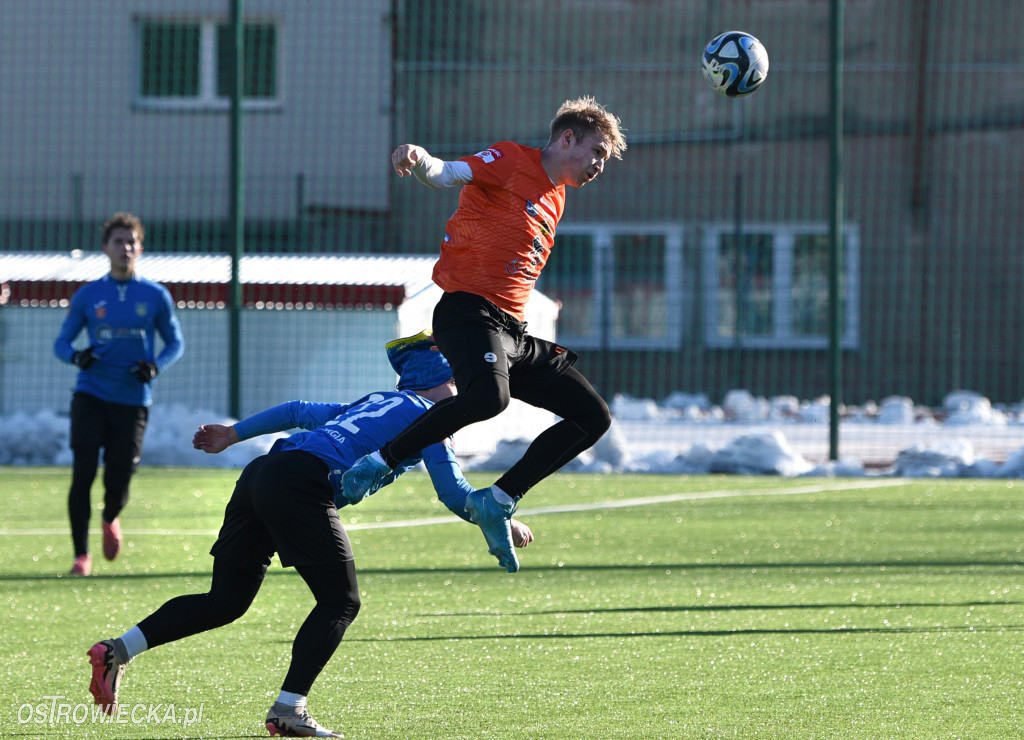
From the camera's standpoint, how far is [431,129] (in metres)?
18.7

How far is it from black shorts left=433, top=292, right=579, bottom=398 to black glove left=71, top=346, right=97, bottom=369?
3004 millimetres

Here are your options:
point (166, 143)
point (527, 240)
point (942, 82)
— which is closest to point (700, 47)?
point (942, 82)

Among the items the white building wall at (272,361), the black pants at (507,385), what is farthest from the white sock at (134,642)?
the white building wall at (272,361)

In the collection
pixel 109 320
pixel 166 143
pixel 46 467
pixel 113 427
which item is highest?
pixel 166 143

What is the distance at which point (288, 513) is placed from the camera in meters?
4.20

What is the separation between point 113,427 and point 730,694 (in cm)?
423

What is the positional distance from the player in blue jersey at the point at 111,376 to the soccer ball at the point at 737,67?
3.20 metres

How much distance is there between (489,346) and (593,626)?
61.6 inches

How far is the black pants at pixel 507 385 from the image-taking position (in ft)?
16.2

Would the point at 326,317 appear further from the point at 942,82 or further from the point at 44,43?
the point at 942,82

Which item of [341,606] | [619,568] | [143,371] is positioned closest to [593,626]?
[619,568]

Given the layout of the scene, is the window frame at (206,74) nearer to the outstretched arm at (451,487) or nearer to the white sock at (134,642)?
the outstretched arm at (451,487)

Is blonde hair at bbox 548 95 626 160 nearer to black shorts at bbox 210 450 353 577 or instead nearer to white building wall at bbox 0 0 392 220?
black shorts at bbox 210 450 353 577

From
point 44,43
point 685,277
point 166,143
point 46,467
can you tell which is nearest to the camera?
point 46,467
